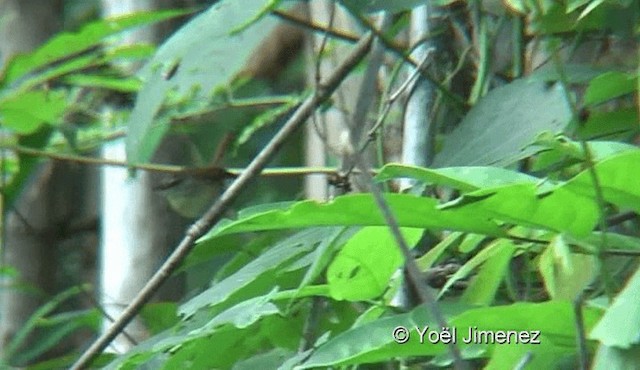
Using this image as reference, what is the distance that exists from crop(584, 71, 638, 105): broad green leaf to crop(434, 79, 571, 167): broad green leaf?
2 cm

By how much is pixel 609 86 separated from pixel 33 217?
97cm

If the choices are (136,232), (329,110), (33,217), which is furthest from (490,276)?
(33,217)

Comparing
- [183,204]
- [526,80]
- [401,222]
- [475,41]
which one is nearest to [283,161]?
[183,204]

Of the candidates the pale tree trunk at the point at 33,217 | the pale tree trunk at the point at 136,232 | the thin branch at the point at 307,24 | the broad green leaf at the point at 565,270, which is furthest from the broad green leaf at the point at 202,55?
the pale tree trunk at the point at 33,217

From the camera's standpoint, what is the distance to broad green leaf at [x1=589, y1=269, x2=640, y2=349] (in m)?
0.33

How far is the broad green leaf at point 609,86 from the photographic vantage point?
1.70 ft

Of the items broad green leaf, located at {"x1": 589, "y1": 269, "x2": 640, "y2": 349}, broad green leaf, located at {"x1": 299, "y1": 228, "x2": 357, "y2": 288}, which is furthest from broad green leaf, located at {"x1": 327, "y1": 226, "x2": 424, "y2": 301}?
broad green leaf, located at {"x1": 589, "y1": 269, "x2": 640, "y2": 349}

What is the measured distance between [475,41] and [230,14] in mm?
184

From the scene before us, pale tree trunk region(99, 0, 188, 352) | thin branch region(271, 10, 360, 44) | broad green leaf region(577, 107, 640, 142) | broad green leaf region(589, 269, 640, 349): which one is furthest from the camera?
pale tree trunk region(99, 0, 188, 352)

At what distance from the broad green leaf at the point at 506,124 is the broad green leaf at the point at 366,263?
0.09 meters

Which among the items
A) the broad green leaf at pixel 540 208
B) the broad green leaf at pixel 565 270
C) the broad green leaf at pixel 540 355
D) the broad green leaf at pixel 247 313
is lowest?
the broad green leaf at pixel 540 355

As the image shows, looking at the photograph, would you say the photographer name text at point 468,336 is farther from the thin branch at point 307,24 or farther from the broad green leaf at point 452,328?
the thin branch at point 307,24

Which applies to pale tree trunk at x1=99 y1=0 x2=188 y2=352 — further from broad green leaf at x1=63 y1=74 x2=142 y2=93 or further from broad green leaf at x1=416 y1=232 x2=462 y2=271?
broad green leaf at x1=416 y1=232 x2=462 y2=271

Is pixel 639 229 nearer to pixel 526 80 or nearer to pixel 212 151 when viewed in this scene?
pixel 526 80
